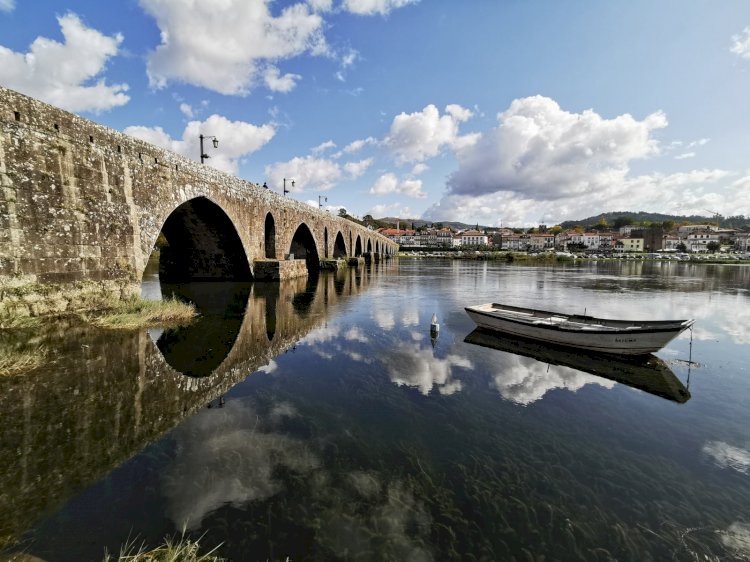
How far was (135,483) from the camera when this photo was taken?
4672mm

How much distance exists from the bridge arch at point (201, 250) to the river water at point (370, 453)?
1583 cm

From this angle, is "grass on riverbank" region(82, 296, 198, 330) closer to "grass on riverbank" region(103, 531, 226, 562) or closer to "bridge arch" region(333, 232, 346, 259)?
"grass on riverbank" region(103, 531, 226, 562)

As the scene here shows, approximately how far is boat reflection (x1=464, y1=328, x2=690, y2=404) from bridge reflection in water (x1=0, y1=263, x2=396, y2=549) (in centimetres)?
773

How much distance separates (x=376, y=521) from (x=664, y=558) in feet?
10.7

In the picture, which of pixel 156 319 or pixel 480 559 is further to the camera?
pixel 156 319

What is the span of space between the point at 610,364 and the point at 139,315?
16.5m

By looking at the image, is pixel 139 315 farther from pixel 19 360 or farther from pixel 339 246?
pixel 339 246

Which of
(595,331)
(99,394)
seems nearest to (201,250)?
(99,394)

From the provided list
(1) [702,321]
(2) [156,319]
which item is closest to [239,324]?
(2) [156,319]

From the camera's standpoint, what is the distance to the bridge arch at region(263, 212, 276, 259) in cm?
3266

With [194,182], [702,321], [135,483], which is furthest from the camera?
[194,182]

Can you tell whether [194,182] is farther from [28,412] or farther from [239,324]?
[28,412]

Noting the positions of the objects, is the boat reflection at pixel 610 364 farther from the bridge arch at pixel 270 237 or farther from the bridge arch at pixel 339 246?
the bridge arch at pixel 339 246

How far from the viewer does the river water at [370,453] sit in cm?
402
